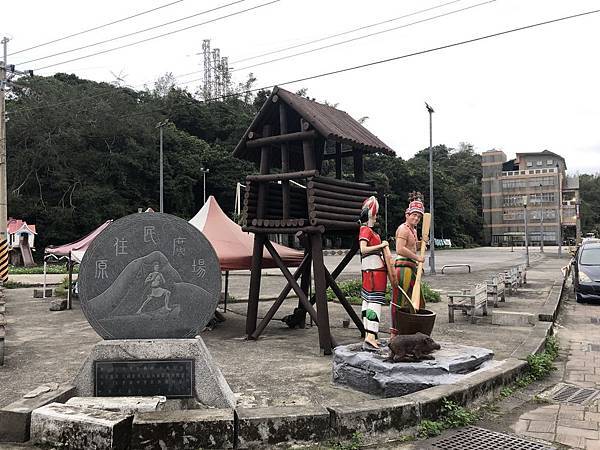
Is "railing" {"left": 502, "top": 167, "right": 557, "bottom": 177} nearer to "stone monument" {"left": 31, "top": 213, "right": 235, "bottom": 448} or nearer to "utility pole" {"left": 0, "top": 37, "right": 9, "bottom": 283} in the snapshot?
"utility pole" {"left": 0, "top": 37, "right": 9, "bottom": 283}

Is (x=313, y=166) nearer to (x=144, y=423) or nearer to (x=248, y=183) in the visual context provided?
(x=248, y=183)

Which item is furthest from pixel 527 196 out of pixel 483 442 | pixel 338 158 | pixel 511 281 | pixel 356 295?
pixel 483 442

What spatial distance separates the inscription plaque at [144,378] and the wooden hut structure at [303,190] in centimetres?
388

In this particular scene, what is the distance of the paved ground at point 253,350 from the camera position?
6492 millimetres

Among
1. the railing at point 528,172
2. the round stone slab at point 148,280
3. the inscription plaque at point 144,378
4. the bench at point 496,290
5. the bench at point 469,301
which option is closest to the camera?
the inscription plaque at point 144,378

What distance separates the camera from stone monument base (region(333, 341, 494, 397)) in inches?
231

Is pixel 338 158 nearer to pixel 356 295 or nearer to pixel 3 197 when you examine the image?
pixel 356 295

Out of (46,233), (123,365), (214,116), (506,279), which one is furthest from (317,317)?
(214,116)

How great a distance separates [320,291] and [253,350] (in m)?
1.57

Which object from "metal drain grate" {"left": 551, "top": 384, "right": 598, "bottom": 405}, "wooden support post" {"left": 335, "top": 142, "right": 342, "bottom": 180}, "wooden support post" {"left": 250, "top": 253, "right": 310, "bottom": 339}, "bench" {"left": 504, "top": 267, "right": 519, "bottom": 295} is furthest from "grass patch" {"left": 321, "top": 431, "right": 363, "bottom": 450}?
"bench" {"left": 504, "top": 267, "right": 519, "bottom": 295}

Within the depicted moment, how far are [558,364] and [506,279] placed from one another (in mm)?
10052

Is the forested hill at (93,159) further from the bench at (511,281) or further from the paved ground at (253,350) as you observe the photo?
the bench at (511,281)

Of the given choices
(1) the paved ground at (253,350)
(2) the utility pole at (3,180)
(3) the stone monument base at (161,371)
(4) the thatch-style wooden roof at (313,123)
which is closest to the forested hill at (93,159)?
(2) the utility pole at (3,180)

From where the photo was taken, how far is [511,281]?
705 inches
